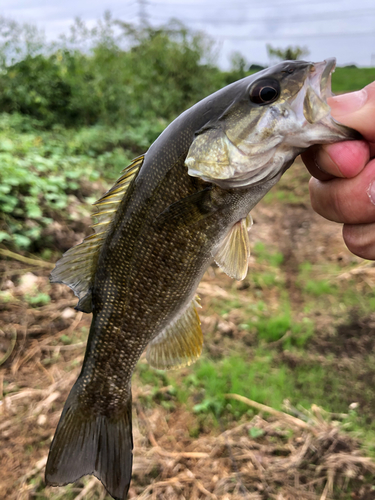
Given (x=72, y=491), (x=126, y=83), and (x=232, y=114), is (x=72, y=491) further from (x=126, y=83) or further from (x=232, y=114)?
(x=126, y=83)

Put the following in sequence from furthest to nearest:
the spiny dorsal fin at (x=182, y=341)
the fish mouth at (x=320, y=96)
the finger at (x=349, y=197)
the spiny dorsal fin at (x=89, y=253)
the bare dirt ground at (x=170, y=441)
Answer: the bare dirt ground at (x=170, y=441), the spiny dorsal fin at (x=182, y=341), the spiny dorsal fin at (x=89, y=253), the finger at (x=349, y=197), the fish mouth at (x=320, y=96)

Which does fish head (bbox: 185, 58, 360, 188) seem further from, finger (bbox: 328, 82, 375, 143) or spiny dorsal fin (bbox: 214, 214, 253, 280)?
spiny dorsal fin (bbox: 214, 214, 253, 280)

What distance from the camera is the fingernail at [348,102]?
1.21m

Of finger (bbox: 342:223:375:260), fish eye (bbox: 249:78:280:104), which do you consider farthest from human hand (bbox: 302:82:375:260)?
fish eye (bbox: 249:78:280:104)

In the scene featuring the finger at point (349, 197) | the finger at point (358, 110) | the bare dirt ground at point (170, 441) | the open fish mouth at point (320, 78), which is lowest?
the bare dirt ground at point (170, 441)

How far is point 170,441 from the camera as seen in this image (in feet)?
8.29

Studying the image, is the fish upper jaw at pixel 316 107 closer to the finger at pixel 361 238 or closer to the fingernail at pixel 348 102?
the fingernail at pixel 348 102

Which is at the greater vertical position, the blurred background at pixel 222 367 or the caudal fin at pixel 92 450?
the caudal fin at pixel 92 450

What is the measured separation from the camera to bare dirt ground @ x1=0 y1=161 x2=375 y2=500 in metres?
2.21

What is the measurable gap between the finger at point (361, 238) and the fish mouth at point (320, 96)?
1.55 feet

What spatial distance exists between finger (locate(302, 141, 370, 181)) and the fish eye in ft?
0.76

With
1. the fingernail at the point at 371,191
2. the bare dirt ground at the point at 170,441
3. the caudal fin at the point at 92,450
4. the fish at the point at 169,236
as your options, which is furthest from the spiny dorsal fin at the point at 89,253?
the bare dirt ground at the point at 170,441

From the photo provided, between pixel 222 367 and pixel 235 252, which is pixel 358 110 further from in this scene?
pixel 222 367

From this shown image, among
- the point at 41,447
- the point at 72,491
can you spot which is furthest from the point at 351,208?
the point at 41,447
